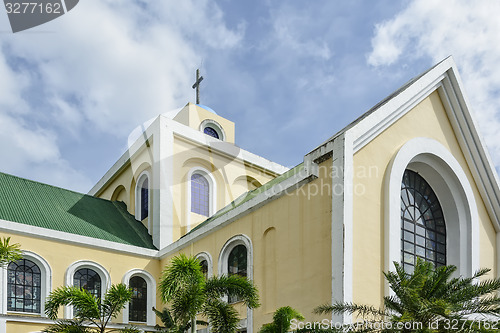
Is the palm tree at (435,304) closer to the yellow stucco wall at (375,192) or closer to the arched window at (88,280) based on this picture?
the yellow stucco wall at (375,192)

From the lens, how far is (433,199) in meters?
16.6

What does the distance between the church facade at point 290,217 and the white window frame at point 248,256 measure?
0.15 feet

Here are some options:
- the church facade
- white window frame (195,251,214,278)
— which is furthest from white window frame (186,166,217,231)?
white window frame (195,251,214,278)

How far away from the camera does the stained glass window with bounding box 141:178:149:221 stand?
900 inches

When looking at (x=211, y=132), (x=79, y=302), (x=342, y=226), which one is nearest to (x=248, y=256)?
(x=342, y=226)

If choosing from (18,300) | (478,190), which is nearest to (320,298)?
(478,190)

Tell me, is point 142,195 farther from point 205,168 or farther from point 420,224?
point 420,224

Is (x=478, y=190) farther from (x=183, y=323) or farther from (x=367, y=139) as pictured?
(x=183, y=323)

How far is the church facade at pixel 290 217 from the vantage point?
12.7m

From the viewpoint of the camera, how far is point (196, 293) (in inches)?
406

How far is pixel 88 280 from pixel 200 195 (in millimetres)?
6829

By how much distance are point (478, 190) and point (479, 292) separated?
29.2 ft

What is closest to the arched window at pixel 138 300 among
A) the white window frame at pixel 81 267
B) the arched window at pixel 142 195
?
the white window frame at pixel 81 267

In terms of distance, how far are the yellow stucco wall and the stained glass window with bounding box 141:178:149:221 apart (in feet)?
40.0
